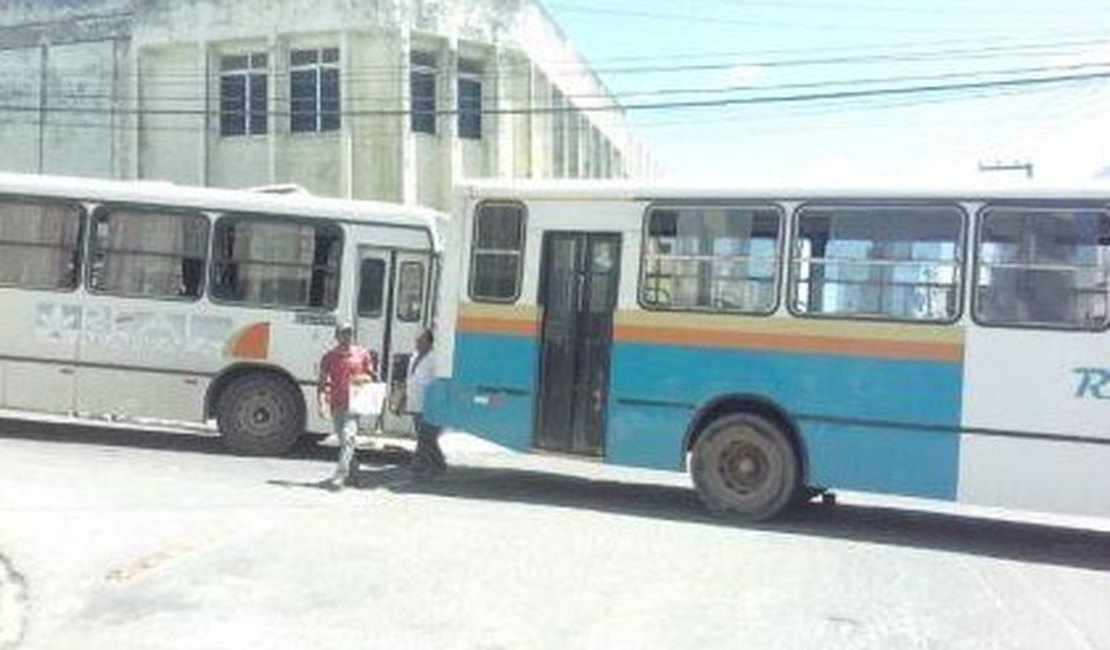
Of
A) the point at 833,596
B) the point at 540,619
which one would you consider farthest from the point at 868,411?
the point at 540,619

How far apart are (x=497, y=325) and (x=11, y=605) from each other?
6560 millimetres

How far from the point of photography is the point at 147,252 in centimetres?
1941

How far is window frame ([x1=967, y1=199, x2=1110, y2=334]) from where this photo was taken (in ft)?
45.0

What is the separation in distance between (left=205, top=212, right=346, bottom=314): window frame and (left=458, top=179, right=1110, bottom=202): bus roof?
3.15 meters

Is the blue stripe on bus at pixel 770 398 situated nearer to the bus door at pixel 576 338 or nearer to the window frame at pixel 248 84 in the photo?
the bus door at pixel 576 338

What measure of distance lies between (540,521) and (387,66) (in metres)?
25.4

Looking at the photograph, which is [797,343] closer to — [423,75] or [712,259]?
[712,259]

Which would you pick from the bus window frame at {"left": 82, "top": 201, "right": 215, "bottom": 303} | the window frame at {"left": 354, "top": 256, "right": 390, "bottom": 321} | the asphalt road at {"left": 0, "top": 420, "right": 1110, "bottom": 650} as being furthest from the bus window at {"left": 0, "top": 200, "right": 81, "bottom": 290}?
the window frame at {"left": 354, "top": 256, "right": 390, "bottom": 321}

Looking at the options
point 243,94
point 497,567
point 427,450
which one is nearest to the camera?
point 497,567

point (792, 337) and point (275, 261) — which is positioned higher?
point (275, 261)

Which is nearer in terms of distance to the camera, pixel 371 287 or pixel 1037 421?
pixel 1037 421

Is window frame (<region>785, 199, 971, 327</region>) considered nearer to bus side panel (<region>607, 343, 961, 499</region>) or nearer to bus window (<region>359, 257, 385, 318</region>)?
bus side panel (<region>607, 343, 961, 499</region>)

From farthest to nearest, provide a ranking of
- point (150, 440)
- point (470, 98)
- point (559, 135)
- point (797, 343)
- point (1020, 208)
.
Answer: point (559, 135), point (470, 98), point (150, 440), point (797, 343), point (1020, 208)

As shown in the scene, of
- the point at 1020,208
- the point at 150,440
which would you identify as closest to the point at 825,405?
the point at 1020,208
